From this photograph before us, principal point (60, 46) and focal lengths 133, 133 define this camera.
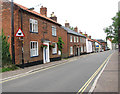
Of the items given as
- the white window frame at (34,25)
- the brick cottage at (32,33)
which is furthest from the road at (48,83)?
the white window frame at (34,25)

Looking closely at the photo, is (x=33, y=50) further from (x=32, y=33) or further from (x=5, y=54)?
(x=5, y=54)

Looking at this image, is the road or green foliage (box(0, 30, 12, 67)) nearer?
the road

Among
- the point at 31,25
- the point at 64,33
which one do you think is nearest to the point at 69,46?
the point at 64,33

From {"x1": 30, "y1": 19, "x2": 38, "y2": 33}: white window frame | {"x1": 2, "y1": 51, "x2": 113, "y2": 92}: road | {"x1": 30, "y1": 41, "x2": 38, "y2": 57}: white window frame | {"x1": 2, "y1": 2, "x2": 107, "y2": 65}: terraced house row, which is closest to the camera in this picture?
{"x1": 2, "y1": 51, "x2": 113, "y2": 92}: road

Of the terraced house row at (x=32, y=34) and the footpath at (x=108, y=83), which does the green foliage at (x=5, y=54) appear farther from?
the footpath at (x=108, y=83)

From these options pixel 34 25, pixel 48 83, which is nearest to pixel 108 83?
pixel 48 83

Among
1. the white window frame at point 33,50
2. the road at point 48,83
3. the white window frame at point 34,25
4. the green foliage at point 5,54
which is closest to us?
the road at point 48,83

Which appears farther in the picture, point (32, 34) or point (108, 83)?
point (32, 34)

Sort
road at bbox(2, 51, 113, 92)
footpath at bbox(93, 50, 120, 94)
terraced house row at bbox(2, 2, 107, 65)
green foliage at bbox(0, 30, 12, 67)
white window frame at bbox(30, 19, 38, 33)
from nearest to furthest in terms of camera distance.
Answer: footpath at bbox(93, 50, 120, 94), road at bbox(2, 51, 113, 92), green foliage at bbox(0, 30, 12, 67), terraced house row at bbox(2, 2, 107, 65), white window frame at bbox(30, 19, 38, 33)

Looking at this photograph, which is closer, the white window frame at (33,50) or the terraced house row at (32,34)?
the terraced house row at (32,34)

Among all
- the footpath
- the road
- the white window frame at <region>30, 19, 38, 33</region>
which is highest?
the white window frame at <region>30, 19, 38, 33</region>

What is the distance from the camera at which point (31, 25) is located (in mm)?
16359

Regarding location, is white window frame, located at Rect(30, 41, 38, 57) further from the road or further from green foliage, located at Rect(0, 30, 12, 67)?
the road

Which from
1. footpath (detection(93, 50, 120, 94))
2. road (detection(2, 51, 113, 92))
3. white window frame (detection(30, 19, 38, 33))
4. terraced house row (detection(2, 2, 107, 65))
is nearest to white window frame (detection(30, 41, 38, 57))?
terraced house row (detection(2, 2, 107, 65))
